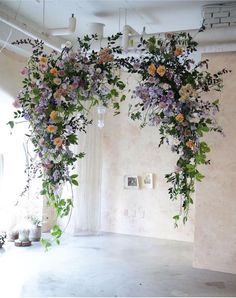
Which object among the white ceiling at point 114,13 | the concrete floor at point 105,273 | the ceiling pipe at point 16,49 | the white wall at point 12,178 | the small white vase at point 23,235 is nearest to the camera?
the concrete floor at point 105,273

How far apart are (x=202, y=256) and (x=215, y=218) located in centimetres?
51

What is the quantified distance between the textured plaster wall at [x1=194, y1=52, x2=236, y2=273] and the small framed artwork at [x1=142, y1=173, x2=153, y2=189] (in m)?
2.05

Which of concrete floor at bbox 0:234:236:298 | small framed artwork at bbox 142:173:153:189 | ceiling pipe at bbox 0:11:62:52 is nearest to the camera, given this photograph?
concrete floor at bbox 0:234:236:298

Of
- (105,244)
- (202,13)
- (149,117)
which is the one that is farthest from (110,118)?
(149,117)

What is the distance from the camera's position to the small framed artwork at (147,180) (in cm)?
670

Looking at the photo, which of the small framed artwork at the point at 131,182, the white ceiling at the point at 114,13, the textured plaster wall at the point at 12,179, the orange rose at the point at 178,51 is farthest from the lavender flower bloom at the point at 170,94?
the small framed artwork at the point at 131,182

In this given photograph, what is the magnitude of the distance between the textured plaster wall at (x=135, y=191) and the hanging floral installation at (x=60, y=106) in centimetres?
447

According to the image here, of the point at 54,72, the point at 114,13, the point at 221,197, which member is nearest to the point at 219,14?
the point at 114,13

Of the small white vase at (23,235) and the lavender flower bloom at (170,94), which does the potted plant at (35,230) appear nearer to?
the small white vase at (23,235)

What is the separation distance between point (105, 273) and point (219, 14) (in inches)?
130

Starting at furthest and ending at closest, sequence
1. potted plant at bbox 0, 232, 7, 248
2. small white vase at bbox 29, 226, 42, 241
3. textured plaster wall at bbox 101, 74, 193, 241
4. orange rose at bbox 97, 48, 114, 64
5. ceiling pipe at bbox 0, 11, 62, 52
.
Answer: textured plaster wall at bbox 101, 74, 193, 241 → small white vase at bbox 29, 226, 42, 241 → potted plant at bbox 0, 232, 7, 248 → ceiling pipe at bbox 0, 11, 62, 52 → orange rose at bbox 97, 48, 114, 64

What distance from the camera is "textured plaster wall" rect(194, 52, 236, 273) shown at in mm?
4531

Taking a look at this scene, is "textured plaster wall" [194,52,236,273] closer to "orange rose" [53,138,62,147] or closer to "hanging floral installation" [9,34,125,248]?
"hanging floral installation" [9,34,125,248]

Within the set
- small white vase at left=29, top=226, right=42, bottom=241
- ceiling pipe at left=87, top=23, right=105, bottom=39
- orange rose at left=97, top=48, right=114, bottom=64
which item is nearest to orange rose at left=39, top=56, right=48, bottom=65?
orange rose at left=97, top=48, right=114, bottom=64
